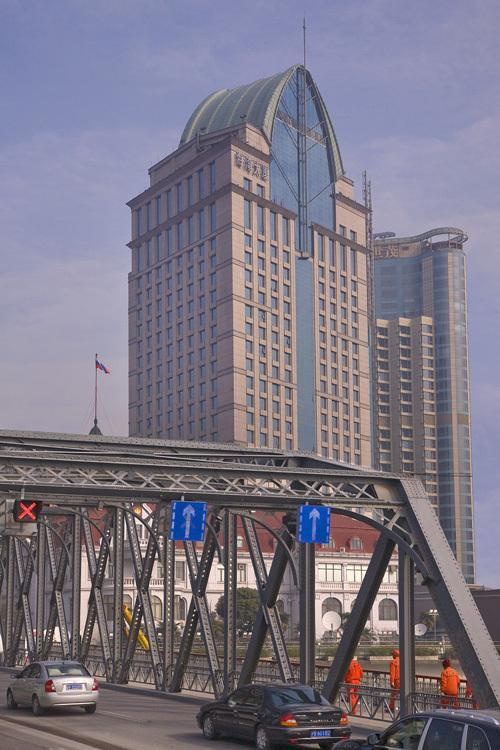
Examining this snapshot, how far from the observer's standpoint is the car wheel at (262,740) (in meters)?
22.4

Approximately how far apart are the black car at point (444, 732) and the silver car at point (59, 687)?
1610 cm

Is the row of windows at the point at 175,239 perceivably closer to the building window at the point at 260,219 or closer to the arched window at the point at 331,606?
the building window at the point at 260,219

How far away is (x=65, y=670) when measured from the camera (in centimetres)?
3000

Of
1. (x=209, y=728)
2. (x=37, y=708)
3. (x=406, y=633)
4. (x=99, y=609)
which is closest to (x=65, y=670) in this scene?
(x=37, y=708)

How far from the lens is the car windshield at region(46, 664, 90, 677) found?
29859mm

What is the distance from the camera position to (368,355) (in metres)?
171

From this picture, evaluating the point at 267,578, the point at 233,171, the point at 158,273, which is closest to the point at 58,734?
the point at 267,578

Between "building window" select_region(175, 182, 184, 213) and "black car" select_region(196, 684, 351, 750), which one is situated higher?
"building window" select_region(175, 182, 184, 213)

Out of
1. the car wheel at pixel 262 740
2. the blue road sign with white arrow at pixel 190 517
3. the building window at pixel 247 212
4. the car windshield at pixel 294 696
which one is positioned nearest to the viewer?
the car wheel at pixel 262 740

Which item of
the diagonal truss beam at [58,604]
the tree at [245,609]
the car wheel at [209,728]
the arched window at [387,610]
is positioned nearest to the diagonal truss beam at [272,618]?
the car wheel at [209,728]

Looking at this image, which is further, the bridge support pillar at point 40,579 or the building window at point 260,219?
the building window at point 260,219

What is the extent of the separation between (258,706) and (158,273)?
465ft

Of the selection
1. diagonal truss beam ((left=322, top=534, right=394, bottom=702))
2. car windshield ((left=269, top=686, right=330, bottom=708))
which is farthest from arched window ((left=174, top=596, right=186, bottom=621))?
car windshield ((left=269, top=686, right=330, bottom=708))

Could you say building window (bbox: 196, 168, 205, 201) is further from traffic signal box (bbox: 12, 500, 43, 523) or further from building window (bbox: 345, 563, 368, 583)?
traffic signal box (bbox: 12, 500, 43, 523)
